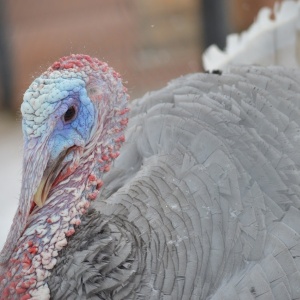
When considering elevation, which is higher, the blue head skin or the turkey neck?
the blue head skin

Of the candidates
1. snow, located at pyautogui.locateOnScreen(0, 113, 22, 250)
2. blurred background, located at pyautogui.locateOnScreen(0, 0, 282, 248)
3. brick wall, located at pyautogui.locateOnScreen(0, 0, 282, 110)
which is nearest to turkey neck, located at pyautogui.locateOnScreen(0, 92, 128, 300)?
snow, located at pyautogui.locateOnScreen(0, 113, 22, 250)

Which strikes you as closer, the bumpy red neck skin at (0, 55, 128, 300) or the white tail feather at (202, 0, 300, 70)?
the bumpy red neck skin at (0, 55, 128, 300)

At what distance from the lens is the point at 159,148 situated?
276cm

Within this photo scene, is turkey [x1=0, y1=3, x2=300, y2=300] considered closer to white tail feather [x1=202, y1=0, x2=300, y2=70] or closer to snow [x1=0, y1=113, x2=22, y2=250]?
white tail feather [x1=202, y1=0, x2=300, y2=70]

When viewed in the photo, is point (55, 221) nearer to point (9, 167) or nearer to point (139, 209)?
point (139, 209)

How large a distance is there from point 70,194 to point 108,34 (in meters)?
4.18

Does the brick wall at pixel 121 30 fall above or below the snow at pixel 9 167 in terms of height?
above

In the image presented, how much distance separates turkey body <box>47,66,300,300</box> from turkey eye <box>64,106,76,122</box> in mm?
309

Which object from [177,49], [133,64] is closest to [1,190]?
[133,64]

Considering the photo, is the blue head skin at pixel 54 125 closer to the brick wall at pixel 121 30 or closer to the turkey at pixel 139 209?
the turkey at pixel 139 209

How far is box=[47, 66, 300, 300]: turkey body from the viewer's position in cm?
233

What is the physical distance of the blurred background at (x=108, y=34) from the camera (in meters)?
6.31

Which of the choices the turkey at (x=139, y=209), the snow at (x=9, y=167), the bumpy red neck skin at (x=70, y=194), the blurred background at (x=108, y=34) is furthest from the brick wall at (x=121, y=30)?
the bumpy red neck skin at (x=70, y=194)

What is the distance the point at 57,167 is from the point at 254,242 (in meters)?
0.64
